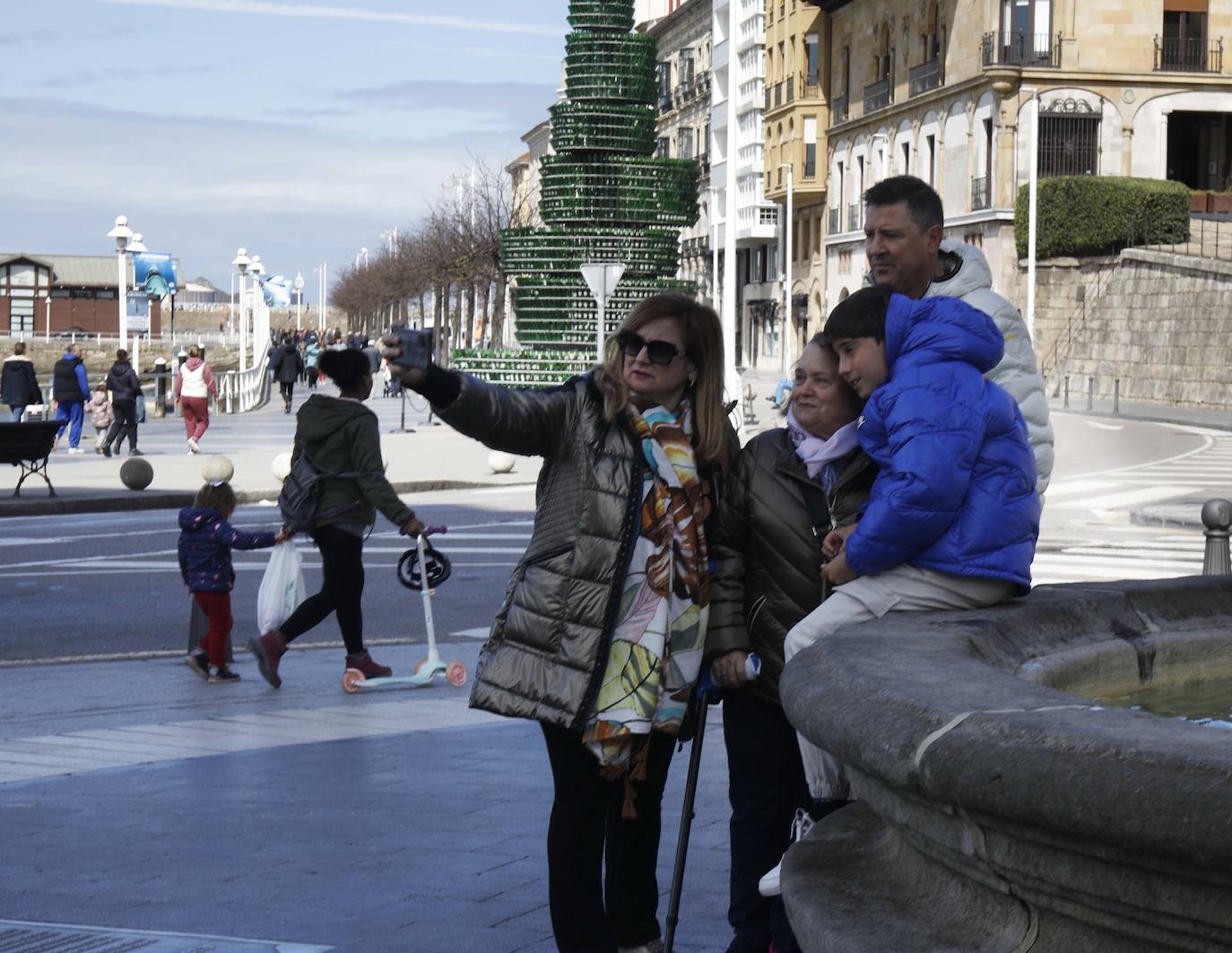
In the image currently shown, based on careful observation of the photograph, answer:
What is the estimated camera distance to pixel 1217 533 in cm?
1098

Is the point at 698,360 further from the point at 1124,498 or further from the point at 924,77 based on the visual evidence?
the point at 924,77

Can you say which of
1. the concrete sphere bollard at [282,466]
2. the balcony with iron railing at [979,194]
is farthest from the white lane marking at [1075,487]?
the balcony with iron railing at [979,194]

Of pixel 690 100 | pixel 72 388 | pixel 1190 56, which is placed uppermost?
pixel 690 100

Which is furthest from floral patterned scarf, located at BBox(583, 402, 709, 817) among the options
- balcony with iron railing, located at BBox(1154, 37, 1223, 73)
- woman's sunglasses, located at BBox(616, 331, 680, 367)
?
balcony with iron railing, located at BBox(1154, 37, 1223, 73)

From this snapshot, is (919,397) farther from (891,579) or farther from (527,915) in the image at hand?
(527,915)

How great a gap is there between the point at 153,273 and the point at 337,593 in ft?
214

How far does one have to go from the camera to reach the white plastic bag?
381 inches

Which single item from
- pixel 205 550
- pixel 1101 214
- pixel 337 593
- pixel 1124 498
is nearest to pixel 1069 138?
pixel 1101 214

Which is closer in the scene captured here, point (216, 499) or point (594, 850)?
point (594, 850)

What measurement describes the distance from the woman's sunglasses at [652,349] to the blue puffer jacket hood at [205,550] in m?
5.87

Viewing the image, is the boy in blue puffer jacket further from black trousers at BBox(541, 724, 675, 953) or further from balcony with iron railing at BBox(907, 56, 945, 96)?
balcony with iron railing at BBox(907, 56, 945, 96)

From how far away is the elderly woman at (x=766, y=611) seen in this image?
4.36 metres

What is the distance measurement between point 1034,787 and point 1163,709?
2.04 m

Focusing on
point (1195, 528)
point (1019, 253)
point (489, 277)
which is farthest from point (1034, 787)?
point (489, 277)
